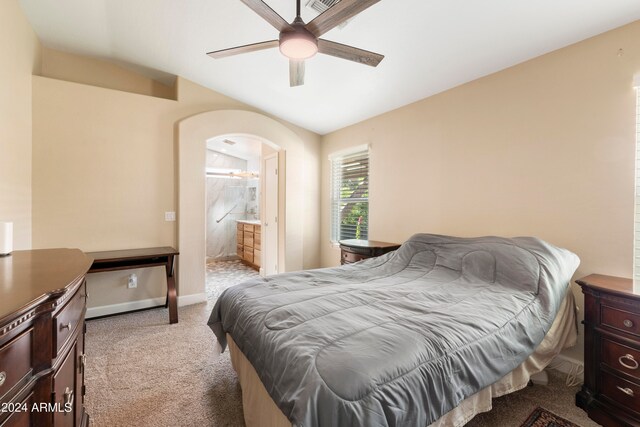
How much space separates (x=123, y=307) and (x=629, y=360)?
14.9ft

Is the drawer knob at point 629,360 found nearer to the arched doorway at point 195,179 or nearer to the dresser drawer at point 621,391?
the dresser drawer at point 621,391

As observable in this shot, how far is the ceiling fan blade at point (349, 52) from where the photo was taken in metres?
1.83

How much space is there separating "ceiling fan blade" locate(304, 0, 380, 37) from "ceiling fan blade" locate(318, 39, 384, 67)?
15 cm

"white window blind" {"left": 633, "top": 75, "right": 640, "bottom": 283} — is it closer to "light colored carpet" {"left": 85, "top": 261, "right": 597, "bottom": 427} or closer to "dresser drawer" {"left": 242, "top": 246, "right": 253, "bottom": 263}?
"light colored carpet" {"left": 85, "top": 261, "right": 597, "bottom": 427}

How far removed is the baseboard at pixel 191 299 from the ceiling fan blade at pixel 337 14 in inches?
134

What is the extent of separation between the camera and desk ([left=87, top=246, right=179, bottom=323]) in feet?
9.52

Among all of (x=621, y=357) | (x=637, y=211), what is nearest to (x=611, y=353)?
(x=621, y=357)

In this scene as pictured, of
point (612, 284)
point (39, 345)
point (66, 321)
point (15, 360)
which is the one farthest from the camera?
point (612, 284)

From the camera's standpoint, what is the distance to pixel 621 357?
5.34 ft

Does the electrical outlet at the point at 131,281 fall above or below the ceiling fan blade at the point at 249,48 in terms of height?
below

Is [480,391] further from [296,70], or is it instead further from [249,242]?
[249,242]

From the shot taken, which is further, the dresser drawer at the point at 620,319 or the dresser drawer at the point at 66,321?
the dresser drawer at the point at 620,319

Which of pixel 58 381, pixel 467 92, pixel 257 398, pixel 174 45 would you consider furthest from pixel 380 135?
pixel 58 381

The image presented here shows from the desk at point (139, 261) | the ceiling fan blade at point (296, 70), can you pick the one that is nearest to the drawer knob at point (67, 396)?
the desk at point (139, 261)
